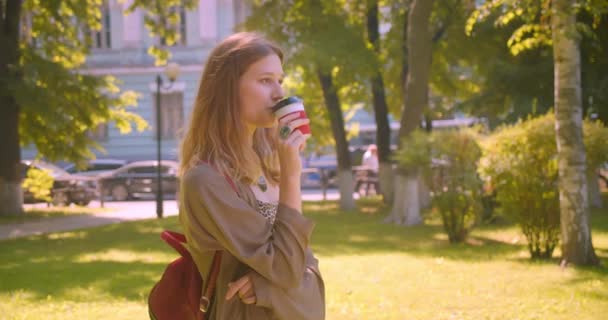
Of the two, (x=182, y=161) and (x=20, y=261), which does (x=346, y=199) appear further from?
(x=182, y=161)

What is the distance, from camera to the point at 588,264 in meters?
9.23

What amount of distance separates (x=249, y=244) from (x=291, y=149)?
348mm

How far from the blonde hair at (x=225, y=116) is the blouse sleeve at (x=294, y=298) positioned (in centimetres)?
39

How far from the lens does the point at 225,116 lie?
8.39ft

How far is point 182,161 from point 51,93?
53.3 ft

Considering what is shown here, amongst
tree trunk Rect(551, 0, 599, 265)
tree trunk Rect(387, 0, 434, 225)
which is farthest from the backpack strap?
tree trunk Rect(387, 0, 434, 225)

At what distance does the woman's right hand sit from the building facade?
37666 mm

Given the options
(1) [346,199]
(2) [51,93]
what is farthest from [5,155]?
(1) [346,199]

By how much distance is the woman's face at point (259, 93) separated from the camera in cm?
255

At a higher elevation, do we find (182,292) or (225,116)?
(225,116)

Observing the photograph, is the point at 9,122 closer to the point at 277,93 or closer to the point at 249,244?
the point at 277,93

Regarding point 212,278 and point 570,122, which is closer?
point 212,278

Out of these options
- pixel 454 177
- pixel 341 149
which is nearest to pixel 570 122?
pixel 454 177

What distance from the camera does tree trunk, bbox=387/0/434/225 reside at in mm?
15078
